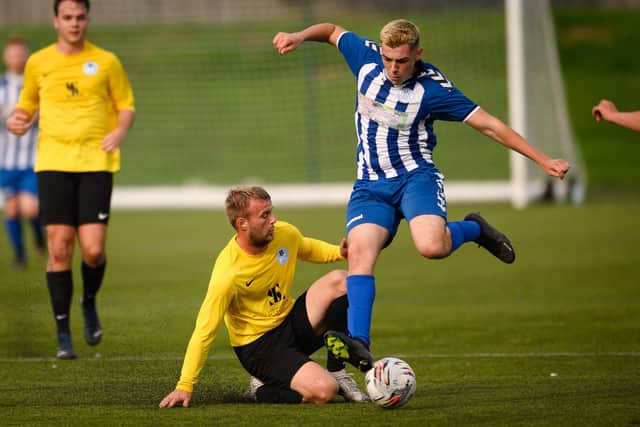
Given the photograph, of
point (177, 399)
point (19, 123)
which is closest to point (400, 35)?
point (177, 399)

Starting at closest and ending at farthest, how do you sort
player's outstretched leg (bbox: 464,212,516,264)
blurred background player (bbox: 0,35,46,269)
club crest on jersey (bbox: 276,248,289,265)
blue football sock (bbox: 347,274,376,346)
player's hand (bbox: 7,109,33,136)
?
blue football sock (bbox: 347,274,376,346) → club crest on jersey (bbox: 276,248,289,265) → player's outstretched leg (bbox: 464,212,516,264) → player's hand (bbox: 7,109,33,136) → blurred background player (bbox: 0,35,46,269)

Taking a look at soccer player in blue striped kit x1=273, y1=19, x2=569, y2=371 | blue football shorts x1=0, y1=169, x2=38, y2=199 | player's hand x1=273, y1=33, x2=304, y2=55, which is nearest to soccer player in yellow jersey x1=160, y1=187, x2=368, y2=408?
soccer player in blue striped kit x1=273, y1=19, x2=569, y2=371

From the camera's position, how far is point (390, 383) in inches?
250

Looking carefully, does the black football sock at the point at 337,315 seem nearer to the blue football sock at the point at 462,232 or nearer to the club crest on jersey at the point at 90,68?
the blue football sock at the point at 462,232

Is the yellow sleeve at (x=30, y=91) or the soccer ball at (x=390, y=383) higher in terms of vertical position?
the yellow sleeve at (x=30, y=91)

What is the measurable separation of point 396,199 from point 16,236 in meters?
7.97

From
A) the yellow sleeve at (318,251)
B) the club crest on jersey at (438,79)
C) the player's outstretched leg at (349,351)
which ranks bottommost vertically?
the player's outstretched leg at (349,351)

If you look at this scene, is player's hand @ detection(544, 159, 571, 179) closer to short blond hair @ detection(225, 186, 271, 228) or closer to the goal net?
short blond hair @ detection(225, 186, 271, 228)

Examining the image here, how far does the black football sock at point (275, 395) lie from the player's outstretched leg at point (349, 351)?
560 millimetres

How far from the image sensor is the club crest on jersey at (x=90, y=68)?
28.7 ft

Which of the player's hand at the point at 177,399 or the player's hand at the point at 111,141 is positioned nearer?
the player's hand at the point at 177,399

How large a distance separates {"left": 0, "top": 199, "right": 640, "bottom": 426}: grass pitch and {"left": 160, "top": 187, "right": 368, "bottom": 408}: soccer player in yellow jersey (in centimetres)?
17

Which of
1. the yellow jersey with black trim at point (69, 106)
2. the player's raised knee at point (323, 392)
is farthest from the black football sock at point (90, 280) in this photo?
the player's raised knee at point (323, 392)

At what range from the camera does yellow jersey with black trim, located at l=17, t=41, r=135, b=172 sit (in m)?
8.63
